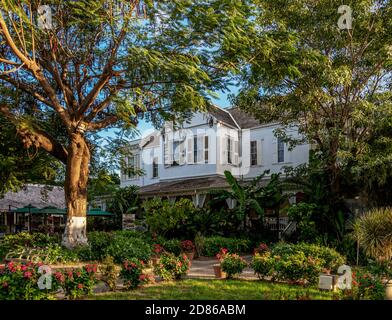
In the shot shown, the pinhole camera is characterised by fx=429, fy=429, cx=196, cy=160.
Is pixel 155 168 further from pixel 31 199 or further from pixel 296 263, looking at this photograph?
pixel 296 263

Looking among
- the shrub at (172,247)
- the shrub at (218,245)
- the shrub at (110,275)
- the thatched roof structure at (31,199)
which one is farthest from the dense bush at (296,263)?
the thatched roof structure at (31,199)

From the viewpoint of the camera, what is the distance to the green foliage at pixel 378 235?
12.4 meters

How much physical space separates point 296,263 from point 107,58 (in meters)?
9.63

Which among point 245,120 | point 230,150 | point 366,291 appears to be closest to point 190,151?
point 230,150

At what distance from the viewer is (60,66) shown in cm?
1580

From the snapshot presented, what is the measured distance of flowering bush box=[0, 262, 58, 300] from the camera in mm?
7707

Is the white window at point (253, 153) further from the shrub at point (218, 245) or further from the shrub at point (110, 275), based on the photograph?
the shrub at point (110, 275)

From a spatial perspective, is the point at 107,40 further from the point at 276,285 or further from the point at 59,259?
the point at 276,285

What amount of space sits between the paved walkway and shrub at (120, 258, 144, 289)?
2539 mm

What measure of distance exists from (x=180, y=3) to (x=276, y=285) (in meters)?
7.84

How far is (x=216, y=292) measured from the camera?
955 centimetres

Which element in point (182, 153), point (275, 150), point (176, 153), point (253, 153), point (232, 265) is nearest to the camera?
point (232, 265)

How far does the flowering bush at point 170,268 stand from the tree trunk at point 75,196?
4.78 meters

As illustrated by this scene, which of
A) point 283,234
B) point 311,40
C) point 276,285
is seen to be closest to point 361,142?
point 311,40
